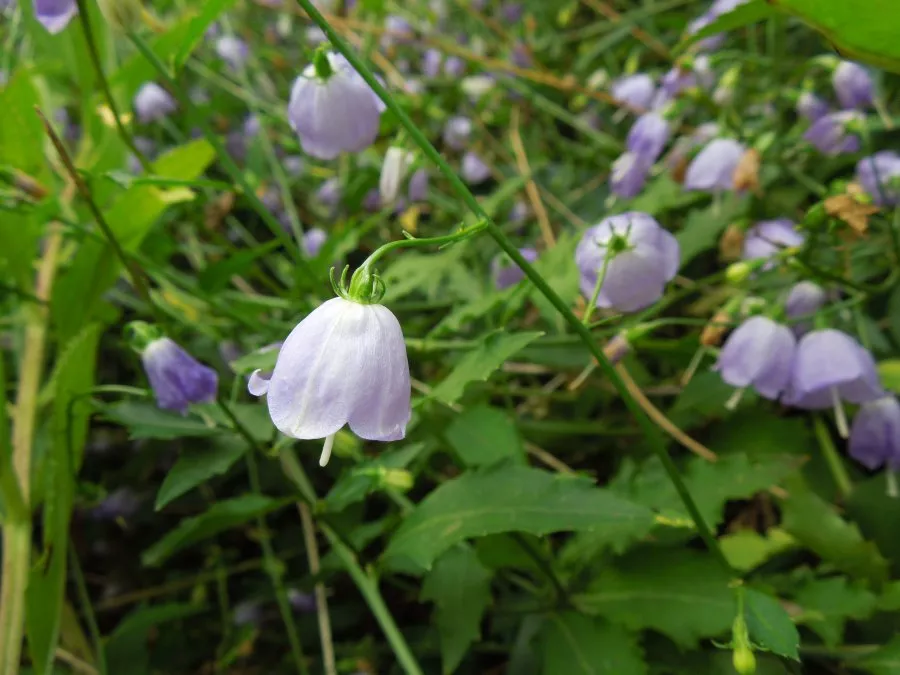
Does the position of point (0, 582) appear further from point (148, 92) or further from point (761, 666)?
point (148, 92)

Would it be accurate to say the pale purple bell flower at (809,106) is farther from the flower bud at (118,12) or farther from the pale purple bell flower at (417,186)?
the flower bud at (118,12)

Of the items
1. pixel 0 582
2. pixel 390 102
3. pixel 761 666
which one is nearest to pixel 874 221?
pixel 761 666

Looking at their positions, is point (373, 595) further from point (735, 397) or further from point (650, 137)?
point (650, 137)

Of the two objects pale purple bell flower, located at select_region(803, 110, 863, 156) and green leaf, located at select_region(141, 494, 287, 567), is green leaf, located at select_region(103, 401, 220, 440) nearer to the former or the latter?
green leaf, located at select_region(141, 494, 287, 567)

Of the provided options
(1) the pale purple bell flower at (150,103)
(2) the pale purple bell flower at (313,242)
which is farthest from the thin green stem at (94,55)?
(1) the pale purple bell flower at (150,103)

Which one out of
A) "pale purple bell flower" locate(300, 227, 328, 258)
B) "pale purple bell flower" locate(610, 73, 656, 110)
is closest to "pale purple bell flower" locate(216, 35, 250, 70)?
"pale purple bell flower" locate(300, 227, 328, 258)
